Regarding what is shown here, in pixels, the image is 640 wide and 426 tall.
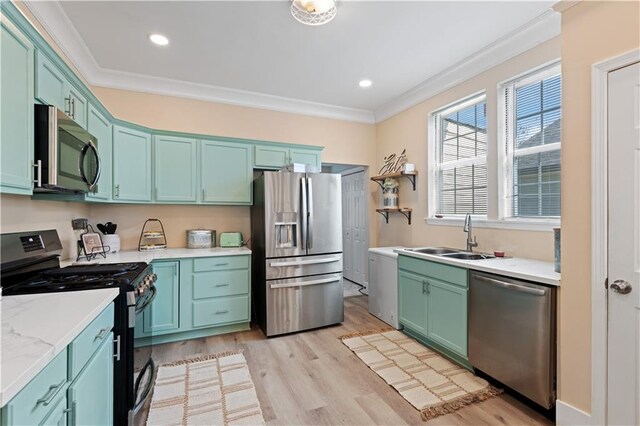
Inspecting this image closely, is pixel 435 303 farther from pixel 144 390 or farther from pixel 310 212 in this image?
pixel 144 390

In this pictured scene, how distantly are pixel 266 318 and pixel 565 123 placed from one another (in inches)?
Result: 120

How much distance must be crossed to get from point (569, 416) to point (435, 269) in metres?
1.27

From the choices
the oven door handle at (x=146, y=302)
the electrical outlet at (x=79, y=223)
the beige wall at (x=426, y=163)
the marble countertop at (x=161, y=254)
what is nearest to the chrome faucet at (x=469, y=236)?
the beige wall at (x=426, y=163)

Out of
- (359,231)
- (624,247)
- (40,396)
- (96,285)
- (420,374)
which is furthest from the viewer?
(359,231)

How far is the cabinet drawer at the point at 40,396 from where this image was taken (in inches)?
30.3

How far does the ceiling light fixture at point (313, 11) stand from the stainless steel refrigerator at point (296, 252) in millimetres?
1493

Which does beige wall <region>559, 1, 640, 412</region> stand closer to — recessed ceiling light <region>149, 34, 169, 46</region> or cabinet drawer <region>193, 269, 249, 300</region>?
cabinet drawer <region>193, 269, 249, 300</region>

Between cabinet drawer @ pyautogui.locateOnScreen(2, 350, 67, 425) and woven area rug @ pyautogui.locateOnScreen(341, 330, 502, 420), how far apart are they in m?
1.98

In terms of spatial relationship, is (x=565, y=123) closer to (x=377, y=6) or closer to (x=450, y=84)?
(x=377, y=6)

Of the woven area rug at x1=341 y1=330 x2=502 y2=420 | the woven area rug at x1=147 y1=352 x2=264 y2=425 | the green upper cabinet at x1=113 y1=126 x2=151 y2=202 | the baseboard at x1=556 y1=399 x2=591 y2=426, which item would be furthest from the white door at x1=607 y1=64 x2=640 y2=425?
the green upper cabinet at x1=113 y1=126 x2=151 y2=202

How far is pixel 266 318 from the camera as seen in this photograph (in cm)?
315

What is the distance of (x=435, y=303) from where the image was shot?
2.73m

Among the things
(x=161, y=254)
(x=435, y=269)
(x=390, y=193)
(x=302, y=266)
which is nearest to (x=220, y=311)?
(x=161, y=254)

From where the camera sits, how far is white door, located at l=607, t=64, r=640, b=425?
150 cm
